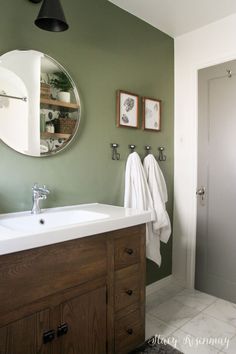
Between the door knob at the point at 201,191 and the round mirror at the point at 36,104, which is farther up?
the round mirror at the point at 36,104

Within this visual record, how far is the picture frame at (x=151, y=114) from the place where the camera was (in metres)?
2.38

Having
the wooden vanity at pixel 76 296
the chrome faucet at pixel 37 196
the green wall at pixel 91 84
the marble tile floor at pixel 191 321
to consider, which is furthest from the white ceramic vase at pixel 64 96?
the marble tile floor at pixel 191 321

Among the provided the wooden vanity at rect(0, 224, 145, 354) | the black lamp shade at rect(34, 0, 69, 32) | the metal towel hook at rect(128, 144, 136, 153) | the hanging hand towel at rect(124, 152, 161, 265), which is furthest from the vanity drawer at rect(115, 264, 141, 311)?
the black lamp shade at rect(34, 0, 69, 32)

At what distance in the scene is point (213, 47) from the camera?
2389 mm

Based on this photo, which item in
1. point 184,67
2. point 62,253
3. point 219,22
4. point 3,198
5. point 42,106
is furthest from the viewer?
point 184,67

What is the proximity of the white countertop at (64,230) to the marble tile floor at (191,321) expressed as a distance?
2.95ft

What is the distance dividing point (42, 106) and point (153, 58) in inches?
50.2

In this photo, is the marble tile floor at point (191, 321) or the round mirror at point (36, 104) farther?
the marble tile floor at point (191, 321)

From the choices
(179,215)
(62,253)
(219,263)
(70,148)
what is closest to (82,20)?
(70,148)

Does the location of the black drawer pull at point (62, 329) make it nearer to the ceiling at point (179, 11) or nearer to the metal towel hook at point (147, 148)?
the metal towel hook at point (147, 148)

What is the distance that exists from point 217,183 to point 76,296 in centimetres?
162

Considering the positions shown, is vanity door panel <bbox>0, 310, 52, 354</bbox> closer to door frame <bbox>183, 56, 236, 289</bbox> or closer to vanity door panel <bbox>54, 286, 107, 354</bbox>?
vanity door panel <bbox>54, 286, 107, 354</bbox>

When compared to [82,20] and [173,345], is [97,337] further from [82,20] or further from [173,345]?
[82,20]

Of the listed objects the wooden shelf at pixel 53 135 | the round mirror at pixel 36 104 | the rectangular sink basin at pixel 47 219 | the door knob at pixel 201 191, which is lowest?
the rectangular sink basin at pixel 47 219
